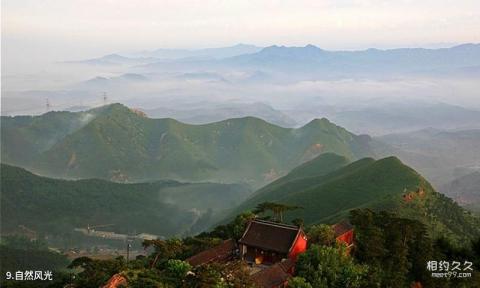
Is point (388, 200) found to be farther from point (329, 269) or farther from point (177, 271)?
point (177, 271)

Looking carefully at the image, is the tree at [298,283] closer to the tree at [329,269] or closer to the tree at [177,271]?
the tree at [329,269]

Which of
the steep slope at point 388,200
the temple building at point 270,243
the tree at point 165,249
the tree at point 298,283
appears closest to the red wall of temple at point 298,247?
the temple building at point 270,243

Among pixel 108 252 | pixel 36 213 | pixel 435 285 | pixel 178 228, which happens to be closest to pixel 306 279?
pixel 435 285

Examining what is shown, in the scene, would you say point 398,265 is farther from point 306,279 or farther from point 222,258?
point 222,258

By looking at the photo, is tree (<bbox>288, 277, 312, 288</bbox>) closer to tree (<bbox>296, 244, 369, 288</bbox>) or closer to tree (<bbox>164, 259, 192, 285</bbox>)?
tree (<bbox>296, 244, 369, 288</bbox>)

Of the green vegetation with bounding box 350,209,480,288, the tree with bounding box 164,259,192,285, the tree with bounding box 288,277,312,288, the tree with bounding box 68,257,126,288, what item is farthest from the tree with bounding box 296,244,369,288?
the tree with bounding box 68,257,126,288

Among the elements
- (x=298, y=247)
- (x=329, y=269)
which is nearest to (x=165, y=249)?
(x=298, y=247)

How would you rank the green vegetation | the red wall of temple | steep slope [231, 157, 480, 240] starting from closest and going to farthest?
the red wall of temple < the green vegetation < steep slope [231, 157, 480, 240]
